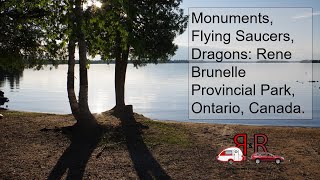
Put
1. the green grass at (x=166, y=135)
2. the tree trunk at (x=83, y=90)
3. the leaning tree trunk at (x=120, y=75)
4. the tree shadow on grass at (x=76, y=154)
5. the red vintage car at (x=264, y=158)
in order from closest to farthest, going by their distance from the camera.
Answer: the tree shadow on grass at (x=76, y=154) < the red vintage car at (x=264, y=158) < the green grass at (x=166, y=135) < the tree trunk at (x=83, y=90) < the leaning tree trunk at (x=120, y=75)

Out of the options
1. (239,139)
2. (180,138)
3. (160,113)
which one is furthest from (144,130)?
(160,113)

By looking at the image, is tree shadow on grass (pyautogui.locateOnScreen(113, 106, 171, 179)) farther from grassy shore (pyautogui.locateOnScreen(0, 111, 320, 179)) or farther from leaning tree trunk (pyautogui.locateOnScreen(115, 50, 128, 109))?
leaning tree trunk (pyautogui.locateOnScreen(115, 50, 128, 109))

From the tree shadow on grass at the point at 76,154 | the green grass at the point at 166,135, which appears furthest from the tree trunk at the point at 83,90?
the green grass at the point at 166,135

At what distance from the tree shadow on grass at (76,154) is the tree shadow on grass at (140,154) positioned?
1533 mm

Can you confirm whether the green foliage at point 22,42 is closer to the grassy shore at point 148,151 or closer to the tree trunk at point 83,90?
the tree trunk at point 83,90

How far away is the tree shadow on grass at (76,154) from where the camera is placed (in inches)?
508

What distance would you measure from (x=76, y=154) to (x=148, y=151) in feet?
9.77

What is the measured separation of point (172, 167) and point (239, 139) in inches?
251

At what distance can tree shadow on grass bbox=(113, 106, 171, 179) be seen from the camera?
509 inches

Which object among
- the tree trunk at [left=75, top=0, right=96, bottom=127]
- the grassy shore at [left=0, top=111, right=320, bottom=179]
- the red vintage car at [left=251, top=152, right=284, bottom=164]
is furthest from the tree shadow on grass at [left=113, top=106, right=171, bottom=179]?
the red vintage car at [left=251, top=152, right=284, bottom=164]

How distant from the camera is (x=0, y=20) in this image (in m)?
20.0

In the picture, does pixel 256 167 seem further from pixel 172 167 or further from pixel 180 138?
pixel 180 138

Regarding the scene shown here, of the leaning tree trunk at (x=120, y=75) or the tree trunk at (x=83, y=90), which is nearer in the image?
the tree trunk at (x=83, y=90)

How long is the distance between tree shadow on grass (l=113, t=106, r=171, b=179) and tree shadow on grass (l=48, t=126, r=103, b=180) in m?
1.53
